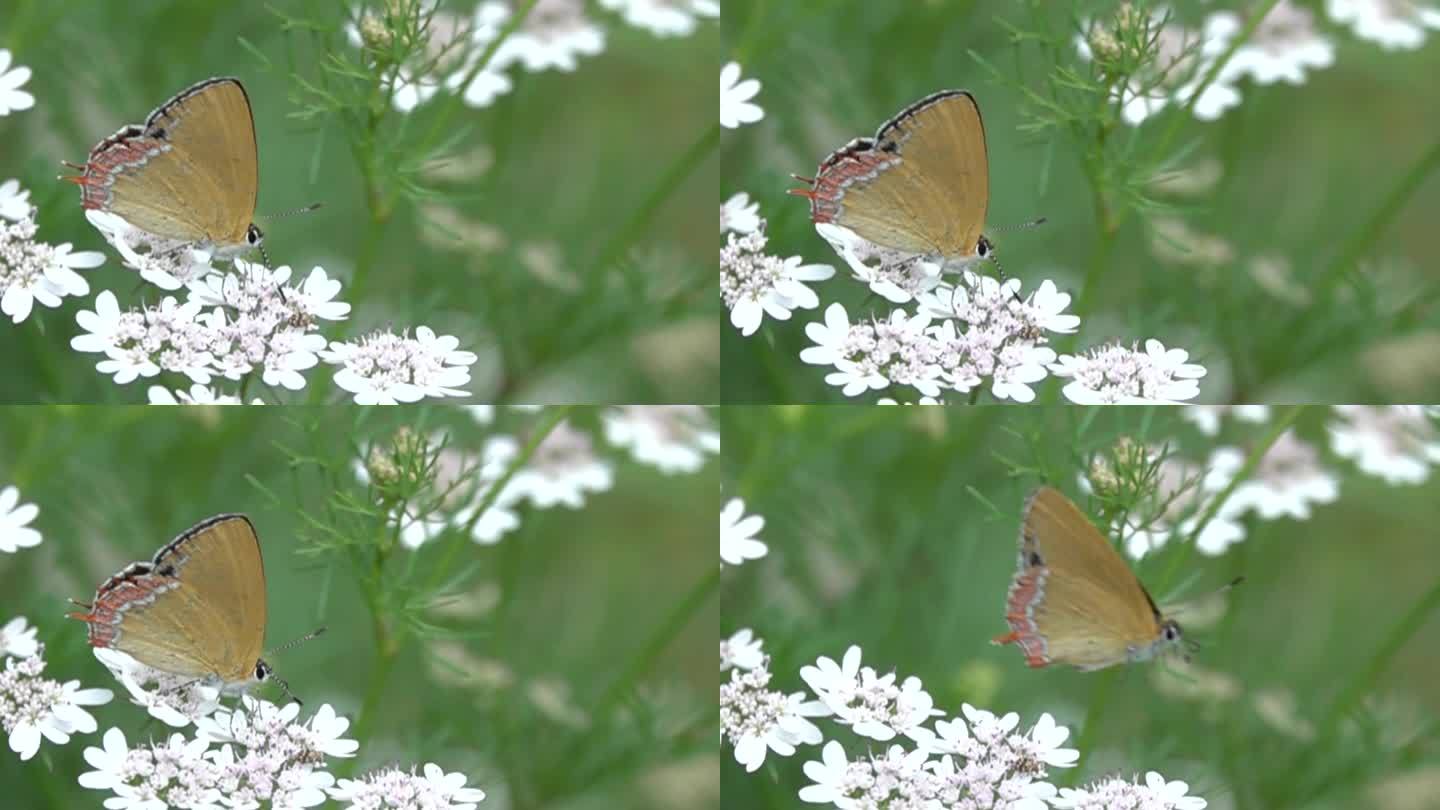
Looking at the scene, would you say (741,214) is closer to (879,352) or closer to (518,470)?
(879,352)

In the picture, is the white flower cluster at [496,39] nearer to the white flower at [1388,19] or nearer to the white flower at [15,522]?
the white flower at [15,522]

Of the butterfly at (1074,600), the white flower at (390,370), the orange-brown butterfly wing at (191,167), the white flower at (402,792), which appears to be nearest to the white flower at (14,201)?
the orange-brown butterfly wing at (191,167)

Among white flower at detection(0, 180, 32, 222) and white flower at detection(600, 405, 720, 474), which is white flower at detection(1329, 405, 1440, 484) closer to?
white flower at detection(600, 405, 720, 474)

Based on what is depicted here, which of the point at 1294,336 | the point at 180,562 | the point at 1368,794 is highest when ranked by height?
the point at 1294,336

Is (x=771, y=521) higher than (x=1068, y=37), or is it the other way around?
(x=1068, y=37)

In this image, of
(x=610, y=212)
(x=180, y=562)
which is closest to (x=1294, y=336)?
(x=610, y=212)

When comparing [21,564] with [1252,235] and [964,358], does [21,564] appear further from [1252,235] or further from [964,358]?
[1252,235]

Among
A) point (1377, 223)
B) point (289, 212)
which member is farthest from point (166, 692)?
point (1377, 223)
